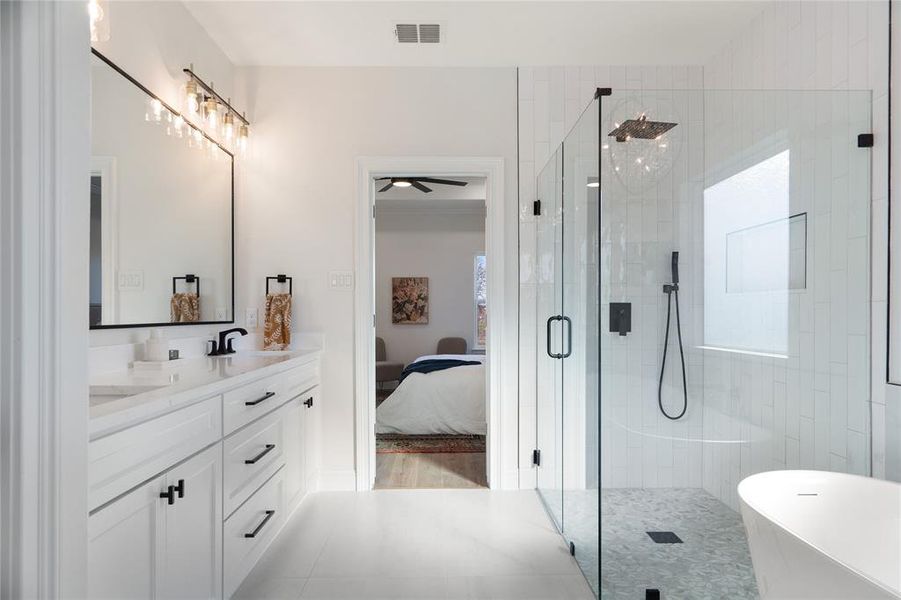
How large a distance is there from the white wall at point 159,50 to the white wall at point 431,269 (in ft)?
13.1

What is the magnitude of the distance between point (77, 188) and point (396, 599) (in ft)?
5.86

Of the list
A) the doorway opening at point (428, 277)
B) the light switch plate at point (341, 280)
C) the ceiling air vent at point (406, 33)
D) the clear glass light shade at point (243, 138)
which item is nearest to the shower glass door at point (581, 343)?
the ceiling air vent at point (406, 33)

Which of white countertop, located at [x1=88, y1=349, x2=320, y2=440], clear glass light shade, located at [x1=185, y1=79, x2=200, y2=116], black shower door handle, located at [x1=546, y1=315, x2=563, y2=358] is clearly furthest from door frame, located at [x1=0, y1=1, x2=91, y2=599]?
black shower door handle, located at [x1=546, y1=315, x2=563, y2=358]

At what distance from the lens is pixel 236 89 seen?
2820 millimetres

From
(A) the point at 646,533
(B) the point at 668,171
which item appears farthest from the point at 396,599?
(B) the point at 668,171

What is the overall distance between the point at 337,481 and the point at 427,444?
1.02 m

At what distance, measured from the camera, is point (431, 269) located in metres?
6.59

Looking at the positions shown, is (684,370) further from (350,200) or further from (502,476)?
(350,200)

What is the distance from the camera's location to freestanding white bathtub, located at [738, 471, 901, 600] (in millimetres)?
1225

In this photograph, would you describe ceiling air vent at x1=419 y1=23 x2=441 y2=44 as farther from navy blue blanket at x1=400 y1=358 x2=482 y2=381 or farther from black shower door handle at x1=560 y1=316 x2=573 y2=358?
navy blue blanket at x1=400 y1=358 x2=482 y2=381

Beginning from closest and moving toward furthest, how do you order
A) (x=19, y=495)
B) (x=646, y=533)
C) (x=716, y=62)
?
1. (x=19, y=495)
2. (x=646, y=533)
3. (x=716, y=62)

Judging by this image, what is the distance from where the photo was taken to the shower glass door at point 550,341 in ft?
8.02

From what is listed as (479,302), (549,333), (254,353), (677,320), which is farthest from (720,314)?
(479,302)

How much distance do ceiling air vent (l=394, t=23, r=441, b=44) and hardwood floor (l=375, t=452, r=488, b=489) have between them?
2.70m
